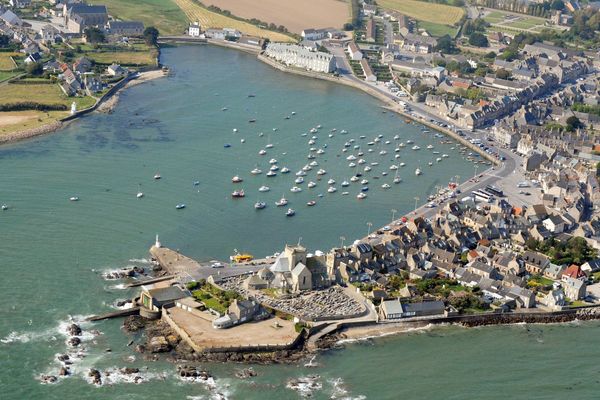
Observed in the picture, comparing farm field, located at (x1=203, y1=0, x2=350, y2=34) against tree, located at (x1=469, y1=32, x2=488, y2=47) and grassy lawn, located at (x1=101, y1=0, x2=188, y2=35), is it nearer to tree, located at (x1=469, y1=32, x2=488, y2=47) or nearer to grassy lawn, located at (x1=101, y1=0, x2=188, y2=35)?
grassy lawn, located at (x1=101, y1=0, x2=188, y2=35)

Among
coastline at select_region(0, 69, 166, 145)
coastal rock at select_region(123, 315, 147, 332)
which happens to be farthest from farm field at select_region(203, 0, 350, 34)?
coastal rock at select_region(123, 315, 147, 332)

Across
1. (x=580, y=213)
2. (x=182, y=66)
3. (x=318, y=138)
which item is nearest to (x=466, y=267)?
(x=580, y=213)

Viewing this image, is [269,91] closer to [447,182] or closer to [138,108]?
[138,108]

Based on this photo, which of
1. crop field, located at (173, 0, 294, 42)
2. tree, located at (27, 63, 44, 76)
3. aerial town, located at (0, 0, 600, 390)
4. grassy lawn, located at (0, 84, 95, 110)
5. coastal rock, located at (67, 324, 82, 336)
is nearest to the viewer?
coastal rock, located at (67, 324, 82, 336)

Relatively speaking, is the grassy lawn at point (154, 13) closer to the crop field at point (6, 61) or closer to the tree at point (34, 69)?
the crop field at point (6, 61)

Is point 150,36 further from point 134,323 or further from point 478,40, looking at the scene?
point 134,323
